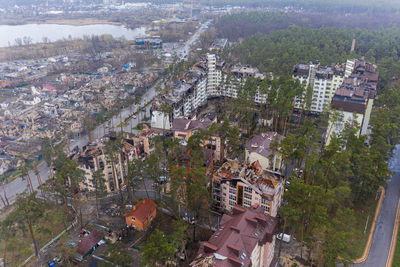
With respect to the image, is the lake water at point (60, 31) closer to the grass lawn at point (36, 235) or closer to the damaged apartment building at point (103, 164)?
the damaged apartment building at point (103, 164)

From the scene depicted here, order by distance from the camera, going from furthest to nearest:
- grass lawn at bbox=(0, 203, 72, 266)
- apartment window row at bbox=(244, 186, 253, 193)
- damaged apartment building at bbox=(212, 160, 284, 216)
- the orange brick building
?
the orange brick building → apartment window row at bbox=(244, 186, 253, 193) → damaged apartment building at bbox=(212, 160, 284, 216) → grass lawn at bbox=(0, 203, 72, 266)

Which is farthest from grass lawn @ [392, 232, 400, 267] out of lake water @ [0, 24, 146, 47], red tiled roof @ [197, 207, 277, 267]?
lake water @ [0, 24, 146, 47]

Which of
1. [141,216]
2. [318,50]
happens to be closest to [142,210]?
[141,216]

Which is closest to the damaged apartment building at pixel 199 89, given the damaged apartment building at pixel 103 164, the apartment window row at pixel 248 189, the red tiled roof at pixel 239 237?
the damaged apartment building at pixel 103 164

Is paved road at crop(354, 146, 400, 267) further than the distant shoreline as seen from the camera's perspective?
No

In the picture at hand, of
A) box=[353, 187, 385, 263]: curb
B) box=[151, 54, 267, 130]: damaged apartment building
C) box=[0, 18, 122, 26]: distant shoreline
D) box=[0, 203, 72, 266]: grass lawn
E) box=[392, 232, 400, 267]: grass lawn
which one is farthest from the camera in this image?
box=[0, 18, 122, 26]: distant shoreline

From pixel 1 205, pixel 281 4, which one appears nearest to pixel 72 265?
pixel 1 205

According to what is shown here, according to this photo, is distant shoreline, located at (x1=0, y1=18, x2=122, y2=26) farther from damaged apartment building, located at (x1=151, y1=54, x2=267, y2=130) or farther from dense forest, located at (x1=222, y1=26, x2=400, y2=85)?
damaged apartment building, located at (x1=151, y1=54, x2=267, y2=130)
